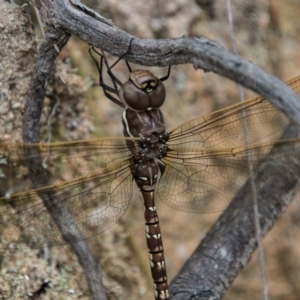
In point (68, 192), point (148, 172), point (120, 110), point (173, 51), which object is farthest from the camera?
point (120, 110)

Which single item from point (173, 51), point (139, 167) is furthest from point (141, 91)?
point (173, 51)

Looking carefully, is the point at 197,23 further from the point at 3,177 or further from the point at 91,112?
the point at 3,177

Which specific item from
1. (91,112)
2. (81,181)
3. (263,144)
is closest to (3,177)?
(81,181)

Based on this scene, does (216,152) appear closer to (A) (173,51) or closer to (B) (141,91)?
(B) (141,91)

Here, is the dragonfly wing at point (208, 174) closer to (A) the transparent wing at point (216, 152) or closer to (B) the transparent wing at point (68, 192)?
(A) the transparent wing at point (216, 152)

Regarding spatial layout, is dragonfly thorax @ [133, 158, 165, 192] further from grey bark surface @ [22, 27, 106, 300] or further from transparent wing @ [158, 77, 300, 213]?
grey bark surface @ [22, 27, 106, 300]

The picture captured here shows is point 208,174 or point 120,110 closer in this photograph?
point 208,174

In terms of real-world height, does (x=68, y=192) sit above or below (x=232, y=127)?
below
